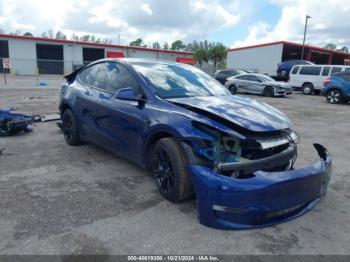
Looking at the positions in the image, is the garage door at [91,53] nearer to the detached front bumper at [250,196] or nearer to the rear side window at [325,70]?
the rear side window at [325,70]

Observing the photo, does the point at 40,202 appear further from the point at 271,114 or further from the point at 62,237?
the point at 271,114

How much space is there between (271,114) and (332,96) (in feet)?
42.1

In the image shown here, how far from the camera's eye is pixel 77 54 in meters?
43.2

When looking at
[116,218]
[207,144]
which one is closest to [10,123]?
[116,218]

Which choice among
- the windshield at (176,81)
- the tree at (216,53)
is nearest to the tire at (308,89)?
the windshield at (176,81)

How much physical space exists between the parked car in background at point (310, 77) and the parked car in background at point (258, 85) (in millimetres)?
2727

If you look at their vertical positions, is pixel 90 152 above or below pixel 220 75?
below

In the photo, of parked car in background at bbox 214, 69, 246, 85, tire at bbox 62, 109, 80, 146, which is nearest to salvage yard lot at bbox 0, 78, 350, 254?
tire at bbox 62, 109, 80, 146

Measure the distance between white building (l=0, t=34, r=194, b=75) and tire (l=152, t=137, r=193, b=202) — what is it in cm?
3271

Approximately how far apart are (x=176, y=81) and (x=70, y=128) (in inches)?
93.5

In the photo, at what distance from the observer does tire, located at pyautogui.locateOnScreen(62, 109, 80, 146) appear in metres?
5.25

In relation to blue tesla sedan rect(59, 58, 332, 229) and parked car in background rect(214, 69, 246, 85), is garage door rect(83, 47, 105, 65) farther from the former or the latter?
blue tesla sedan rect(59, 58, 332, 229)

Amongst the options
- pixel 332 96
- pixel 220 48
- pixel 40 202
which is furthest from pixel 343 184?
pixel 220 48

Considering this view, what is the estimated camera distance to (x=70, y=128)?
5426 millimetres
